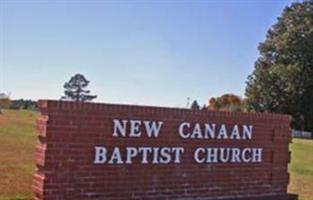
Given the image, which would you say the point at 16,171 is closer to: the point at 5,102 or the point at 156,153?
the point at 156,153

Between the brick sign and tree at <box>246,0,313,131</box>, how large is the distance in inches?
1916

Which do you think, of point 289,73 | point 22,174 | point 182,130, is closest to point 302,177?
point 22,174

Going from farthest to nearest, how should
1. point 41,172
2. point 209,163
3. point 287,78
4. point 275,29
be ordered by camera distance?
point 275,29, point 287,78, point 209,163, point 41,172

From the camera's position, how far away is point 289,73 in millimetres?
58156

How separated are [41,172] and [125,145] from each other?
4.47 ft

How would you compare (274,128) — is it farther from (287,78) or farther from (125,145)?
(287,78)

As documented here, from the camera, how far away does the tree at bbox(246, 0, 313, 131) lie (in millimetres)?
58156

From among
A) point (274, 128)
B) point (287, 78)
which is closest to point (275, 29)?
point (287, 78)

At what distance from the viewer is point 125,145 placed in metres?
8.71

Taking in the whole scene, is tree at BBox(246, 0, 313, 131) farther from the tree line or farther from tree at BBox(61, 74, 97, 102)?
tree at BBox(61, 74, 97, 102)

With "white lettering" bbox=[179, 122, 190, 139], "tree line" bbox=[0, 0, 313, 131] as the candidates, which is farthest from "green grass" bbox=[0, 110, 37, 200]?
"tree line" bbox=[0, 0, 313, 131]

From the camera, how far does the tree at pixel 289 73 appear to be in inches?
2290

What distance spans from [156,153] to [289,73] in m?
51.0

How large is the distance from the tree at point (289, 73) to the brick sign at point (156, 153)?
160ft
